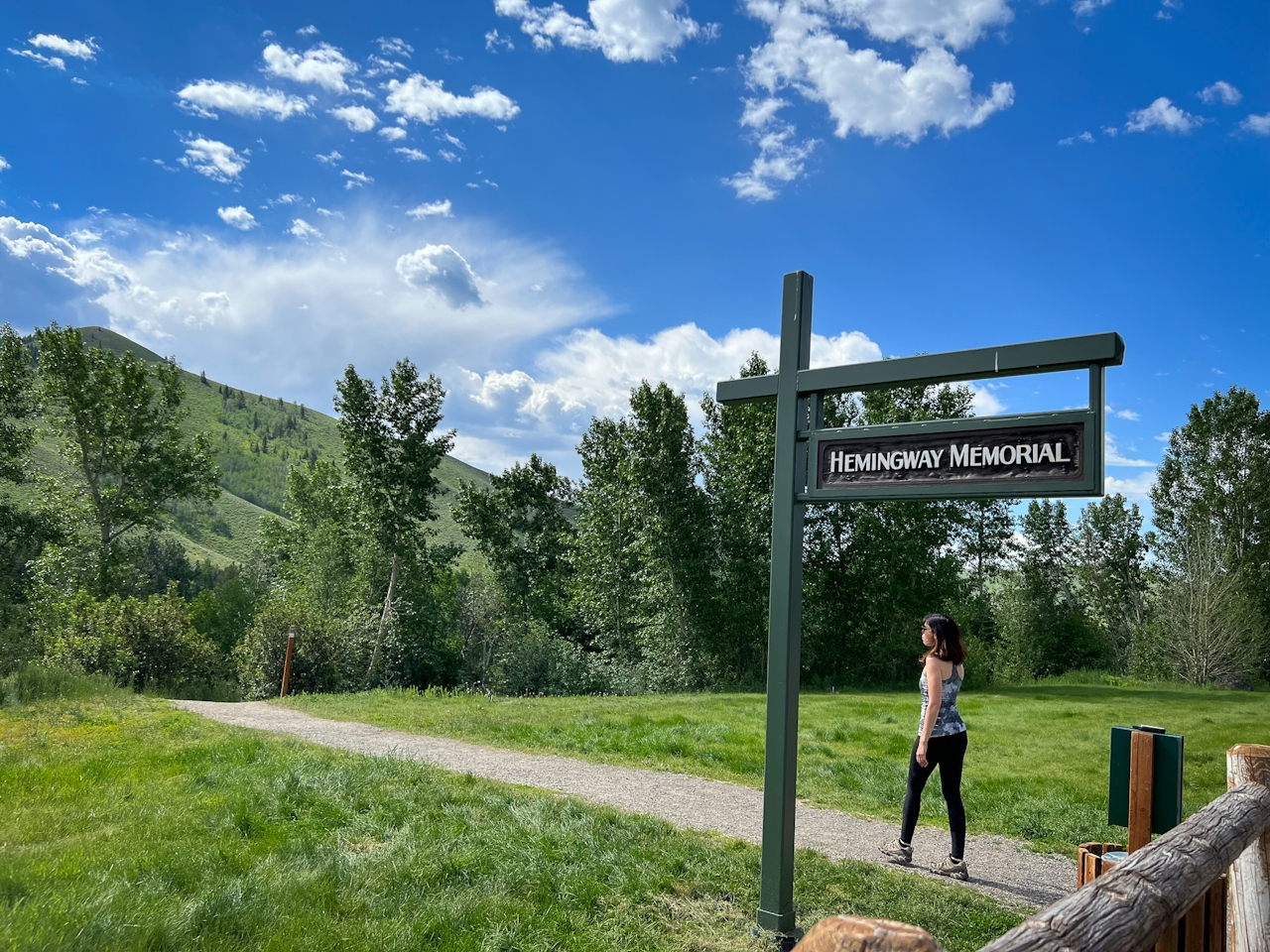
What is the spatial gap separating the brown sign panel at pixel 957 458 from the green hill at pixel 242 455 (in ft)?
281

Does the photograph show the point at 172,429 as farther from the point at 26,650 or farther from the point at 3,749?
the point at 3,749

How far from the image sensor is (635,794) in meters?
8.48

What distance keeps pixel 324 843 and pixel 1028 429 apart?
16.8ft

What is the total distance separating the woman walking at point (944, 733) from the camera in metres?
6.09

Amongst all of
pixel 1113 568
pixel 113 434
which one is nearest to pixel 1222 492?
pixel 1113 568

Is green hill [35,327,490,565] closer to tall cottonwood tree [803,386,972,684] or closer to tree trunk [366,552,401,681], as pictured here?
tree trunk [366,552,401,681]

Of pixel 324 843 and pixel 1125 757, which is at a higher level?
pixel 1125 757

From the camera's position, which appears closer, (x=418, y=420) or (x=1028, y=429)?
(x=1028, y=429)

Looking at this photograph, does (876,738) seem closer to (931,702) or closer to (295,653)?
(931,702)

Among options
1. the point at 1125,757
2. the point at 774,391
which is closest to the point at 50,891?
the point at 774,391

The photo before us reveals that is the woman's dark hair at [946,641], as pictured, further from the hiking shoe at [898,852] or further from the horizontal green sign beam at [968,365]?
the horizontal green sign beam at [968,365]

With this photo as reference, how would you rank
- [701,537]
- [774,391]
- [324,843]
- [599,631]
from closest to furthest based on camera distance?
[774,391] → [324,843] → [701,537] → [599,631]

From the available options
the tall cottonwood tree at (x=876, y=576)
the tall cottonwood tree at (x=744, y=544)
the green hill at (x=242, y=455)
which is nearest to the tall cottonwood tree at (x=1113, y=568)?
the tall cottonwood tree at (x=876, y=576)

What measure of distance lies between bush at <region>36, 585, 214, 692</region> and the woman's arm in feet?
→ 69.4
